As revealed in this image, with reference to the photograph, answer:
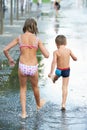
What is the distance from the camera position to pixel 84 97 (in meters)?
9.52

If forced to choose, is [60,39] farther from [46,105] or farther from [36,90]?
[46,105]

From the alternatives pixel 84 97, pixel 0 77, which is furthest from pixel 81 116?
pixel 0 77

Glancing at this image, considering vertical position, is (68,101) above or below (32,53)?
below

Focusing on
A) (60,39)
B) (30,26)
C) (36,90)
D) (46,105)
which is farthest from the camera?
(46,105)

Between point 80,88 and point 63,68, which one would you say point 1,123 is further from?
point 80,88

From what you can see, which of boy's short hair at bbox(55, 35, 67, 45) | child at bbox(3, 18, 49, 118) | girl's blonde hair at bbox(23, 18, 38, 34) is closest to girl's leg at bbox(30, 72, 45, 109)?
child at bbox(3, 18, 49, 118)

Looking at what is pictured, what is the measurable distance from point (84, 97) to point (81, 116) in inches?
59.9

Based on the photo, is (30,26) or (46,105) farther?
(46,105)

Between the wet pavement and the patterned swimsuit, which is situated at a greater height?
the patterned swimsuit

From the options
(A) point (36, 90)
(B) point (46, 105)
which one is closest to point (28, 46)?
(A) point (36, 90)

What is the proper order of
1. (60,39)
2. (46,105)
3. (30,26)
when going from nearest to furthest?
(30,26) < (60,39) < (46,105)

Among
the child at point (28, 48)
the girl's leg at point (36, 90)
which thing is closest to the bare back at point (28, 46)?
the child at point (28, 48)

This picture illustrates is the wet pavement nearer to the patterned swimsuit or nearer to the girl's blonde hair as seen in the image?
the patterned swimsuit

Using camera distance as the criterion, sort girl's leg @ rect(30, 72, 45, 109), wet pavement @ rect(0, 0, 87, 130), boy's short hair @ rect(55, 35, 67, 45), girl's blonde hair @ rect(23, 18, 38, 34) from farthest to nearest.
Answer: boy's short hair @ rect(55, 35, 67, 45) → girl's leg @ rect(30, 72, 45, 109) → girl's blonde hair @ rect(23, 18, 38, 34) → wet pavement @ rect(0, 0, 87, 130)
